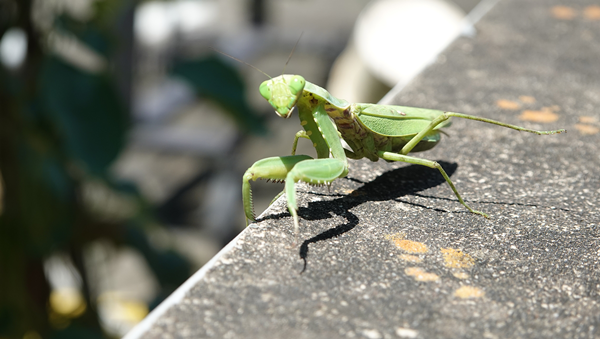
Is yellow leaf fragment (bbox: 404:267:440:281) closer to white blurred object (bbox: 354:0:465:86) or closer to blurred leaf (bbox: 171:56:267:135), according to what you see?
blurred leaf (bbox: 171:56:267:135)

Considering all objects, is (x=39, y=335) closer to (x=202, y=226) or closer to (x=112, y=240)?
(x=112, y=240)

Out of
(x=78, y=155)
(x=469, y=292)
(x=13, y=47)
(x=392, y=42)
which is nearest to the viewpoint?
(x=469, y=292)

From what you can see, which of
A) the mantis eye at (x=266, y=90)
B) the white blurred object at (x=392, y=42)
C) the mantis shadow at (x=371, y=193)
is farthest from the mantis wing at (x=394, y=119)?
the white blurred object at (x=392, y=42)

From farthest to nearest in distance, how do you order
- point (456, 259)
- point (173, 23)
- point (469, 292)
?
point (173, 23) → point (456, 259) → point (469, 292)

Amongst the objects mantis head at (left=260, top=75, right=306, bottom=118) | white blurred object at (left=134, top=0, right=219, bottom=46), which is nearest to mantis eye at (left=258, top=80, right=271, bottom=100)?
mantis head at (left=260, top=75, right=306, bottom=118)

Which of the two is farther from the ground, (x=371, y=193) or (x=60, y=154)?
(x=371, y=193)

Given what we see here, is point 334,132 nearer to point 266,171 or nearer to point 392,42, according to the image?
point 266,171

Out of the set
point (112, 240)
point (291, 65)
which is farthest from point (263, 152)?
point (112, 240)

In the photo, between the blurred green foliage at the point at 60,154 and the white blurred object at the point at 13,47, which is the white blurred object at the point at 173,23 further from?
the blurred green foliage at the point at 60,154

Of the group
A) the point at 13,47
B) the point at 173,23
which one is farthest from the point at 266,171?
the point at 173,23
